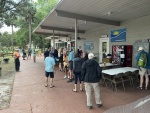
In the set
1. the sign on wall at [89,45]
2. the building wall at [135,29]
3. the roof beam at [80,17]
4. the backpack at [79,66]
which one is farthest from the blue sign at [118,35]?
the backpack at [79,66]

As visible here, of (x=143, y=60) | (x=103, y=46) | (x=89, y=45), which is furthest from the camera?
(x=89, y=45)

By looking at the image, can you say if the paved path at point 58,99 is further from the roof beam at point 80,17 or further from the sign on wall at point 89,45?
the sign on wall at point 89,45

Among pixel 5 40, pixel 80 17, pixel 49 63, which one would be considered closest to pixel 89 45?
pixel 80 17

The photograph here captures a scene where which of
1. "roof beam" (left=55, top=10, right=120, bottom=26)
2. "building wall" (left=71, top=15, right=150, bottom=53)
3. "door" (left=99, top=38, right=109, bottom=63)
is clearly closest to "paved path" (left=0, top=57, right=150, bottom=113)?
"roof beam" (left=55, top=10, right=120, bottom=26)

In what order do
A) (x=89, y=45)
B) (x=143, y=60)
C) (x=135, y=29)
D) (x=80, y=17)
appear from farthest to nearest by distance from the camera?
(x=89, y=45) → (x=135, y=29) → (x=80, y=17) → (x=143, y=60)

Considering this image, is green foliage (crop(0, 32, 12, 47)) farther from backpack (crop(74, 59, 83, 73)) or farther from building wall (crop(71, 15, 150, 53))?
backpack (crop(74, 59, 83, 73))

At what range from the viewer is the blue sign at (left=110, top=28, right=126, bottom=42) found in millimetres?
9109

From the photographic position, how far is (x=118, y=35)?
31.2 ft

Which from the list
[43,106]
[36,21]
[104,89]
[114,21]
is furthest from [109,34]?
[36,21]

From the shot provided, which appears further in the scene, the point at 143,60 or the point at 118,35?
the point at 118,35

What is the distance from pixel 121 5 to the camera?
593 cm

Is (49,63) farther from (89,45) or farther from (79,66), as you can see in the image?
(89,45)

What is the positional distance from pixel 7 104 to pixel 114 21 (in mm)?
7254

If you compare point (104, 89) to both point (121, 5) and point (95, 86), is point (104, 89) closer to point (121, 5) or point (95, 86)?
point (95, 86)
